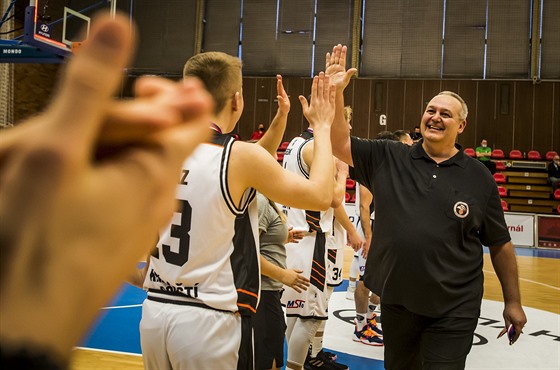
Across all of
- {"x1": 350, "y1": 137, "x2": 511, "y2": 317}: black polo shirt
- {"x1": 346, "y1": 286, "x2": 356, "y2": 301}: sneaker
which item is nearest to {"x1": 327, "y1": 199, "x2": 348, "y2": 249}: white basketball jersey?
{"x1": 350, "y1": 137, "x2": 511, "y2": 317}: black polo shirt

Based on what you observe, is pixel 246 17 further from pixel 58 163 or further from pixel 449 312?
pixel 58 163

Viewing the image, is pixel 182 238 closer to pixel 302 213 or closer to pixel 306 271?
pixel 306 271

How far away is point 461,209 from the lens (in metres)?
3.26

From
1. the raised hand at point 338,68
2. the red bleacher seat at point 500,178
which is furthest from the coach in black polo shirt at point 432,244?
the red bleacher seat at point 500,178

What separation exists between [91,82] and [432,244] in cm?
312

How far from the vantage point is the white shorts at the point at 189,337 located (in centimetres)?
225

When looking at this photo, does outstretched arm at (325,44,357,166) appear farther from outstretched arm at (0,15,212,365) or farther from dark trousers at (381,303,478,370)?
outstretched arm at (0,15,212,365)

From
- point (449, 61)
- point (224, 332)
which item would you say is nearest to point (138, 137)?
point (224, 332)

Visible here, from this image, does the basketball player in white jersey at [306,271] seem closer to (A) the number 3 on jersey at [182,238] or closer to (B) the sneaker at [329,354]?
(B) the sneaker at [329,354]

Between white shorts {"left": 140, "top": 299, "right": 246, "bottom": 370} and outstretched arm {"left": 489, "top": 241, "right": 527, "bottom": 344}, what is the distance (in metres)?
1.92

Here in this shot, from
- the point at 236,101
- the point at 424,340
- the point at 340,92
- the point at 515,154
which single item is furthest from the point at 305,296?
the point at 515,154

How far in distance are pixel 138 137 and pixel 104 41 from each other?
0.22ft

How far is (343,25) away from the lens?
19.5 meters

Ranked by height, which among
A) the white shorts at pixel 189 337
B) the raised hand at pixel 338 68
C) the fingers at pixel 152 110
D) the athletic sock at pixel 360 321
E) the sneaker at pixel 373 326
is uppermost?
the raised hand at pixel 338 68
